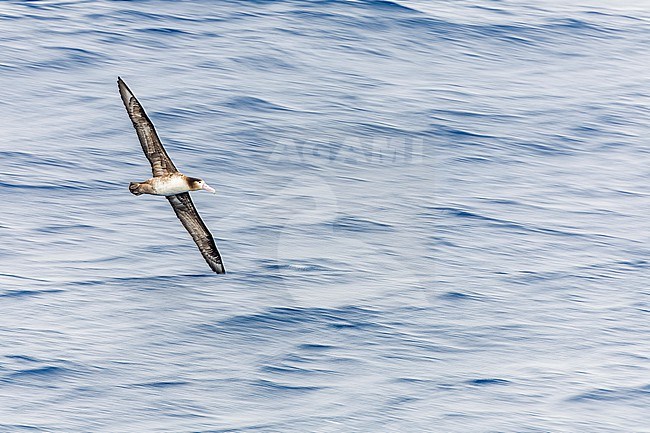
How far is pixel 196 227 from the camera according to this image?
46.9ft

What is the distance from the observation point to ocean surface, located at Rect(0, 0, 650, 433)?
515 inches

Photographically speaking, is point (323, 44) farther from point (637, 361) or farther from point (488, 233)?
point (637, 361)

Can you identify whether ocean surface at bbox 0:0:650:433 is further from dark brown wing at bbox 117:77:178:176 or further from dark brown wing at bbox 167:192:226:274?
dark brown wing at bbox 117:77:178:176

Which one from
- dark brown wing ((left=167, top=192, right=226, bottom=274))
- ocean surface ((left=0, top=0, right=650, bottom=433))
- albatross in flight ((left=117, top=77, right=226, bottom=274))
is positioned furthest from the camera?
dark brown wing ((left=167, top=192, right=226, bottom=274))

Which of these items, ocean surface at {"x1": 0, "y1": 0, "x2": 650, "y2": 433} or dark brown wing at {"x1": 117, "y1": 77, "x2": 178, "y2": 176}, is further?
dark brown wing at {"x1": 117, "y1": 77, "x2": 178, "y2": 176}

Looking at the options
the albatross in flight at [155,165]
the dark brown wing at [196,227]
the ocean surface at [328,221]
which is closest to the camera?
the ocean surface at [328,221]

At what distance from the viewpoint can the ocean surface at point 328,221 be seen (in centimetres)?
1307

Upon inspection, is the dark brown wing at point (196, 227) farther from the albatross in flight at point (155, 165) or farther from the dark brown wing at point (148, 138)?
the dark brown wing at point (148, 138)

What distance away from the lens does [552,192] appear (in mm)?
17625

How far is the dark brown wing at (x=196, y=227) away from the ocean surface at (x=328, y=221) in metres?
0.58

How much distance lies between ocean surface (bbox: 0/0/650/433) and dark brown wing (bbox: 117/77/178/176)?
71.0 inches

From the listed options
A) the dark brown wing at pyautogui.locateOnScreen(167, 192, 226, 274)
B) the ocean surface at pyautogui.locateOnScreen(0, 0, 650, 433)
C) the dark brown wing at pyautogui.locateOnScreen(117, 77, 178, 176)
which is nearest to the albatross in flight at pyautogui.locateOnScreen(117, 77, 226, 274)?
the dark brown wing at pyautogui.locateOnScreen(117, 77, 178, 176)

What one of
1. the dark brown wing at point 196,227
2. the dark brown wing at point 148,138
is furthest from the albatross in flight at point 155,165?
the dark brown wing at point 196,227

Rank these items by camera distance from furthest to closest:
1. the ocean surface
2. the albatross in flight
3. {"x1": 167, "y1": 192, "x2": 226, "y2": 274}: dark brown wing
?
{"x1": 167, "y1": 192, "x2": 226, "y2": 274}: dark brown wing → the albatross in flight → the ocean surface
